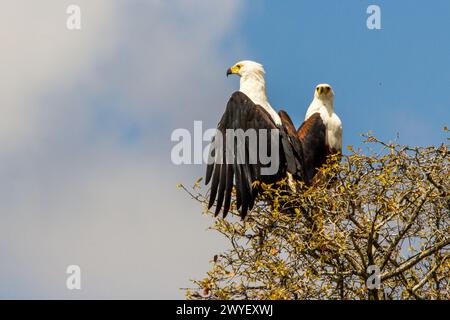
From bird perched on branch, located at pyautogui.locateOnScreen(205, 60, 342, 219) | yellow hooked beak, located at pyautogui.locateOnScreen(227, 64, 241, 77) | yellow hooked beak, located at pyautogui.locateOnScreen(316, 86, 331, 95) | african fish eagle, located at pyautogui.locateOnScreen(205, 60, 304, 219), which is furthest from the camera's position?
yellow hooked beak, located at pyautogui.locateOnScreen(316, 86, 331, 95)

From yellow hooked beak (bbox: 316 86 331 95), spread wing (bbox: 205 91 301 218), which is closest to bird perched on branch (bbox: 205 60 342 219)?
spread wing (bbox: 205 91 301 218)

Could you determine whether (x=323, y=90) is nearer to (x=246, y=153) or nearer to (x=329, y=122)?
(x=329, y=122)

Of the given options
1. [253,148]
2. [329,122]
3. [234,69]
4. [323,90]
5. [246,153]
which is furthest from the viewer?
[323,90]

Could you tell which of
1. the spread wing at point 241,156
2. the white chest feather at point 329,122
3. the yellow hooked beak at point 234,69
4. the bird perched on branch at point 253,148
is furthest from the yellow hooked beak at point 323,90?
the spread wing at point 241,156

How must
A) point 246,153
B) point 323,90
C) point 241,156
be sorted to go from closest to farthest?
point 241,156 < point 246,153 < point 323,90

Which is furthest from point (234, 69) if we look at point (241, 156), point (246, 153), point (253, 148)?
point (241, 156)

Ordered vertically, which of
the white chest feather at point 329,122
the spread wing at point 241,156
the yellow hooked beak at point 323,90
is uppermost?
the yellow hooked beak at point 323,90

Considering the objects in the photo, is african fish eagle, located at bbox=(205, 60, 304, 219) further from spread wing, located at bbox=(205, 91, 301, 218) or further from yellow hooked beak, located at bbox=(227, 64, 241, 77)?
yellow hooked beak, located at bbox=(227, 64, 241, 77)

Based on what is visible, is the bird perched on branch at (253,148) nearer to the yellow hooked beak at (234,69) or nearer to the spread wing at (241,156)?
the spread wing at (241,156)

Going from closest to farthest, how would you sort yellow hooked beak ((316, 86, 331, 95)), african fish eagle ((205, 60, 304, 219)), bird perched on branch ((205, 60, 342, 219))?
african fish eagle ((205, 60, 304, 219)) → bird perched on branch ((205, 60, 342, 219)) → yellow hooked beak ((316, 86, 331, 95))

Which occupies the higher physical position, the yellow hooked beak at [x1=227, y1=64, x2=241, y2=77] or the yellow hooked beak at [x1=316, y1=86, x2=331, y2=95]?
the yellow hooked beak at [x1=227, y1=64, x2=241, y2=77]

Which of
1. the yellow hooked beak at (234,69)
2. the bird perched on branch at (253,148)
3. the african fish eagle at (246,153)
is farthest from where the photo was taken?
the yellow hooked beak at (234,69)

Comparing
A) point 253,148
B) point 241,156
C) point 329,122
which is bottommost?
point 241,156
